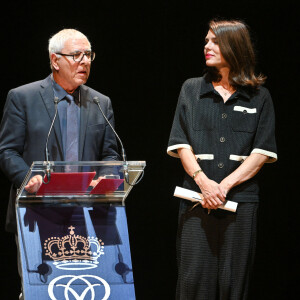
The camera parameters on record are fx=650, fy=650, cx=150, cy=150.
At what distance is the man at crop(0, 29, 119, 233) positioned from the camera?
326cm

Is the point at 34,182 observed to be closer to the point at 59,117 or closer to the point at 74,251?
the point at 74,251

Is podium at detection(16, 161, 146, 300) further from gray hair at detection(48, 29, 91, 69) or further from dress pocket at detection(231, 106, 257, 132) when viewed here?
gray hair at detection(48, 29, 91, 69)

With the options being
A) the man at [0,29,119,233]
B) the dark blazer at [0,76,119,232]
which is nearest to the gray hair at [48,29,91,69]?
the man at [0,29,119,233]

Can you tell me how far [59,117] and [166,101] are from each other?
1.43 m

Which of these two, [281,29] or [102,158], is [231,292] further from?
[281,29]

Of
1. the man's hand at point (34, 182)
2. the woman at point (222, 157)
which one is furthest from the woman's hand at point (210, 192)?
the man's hand at point (34, 182)

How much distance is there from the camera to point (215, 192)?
3.24m

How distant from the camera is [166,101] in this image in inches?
181

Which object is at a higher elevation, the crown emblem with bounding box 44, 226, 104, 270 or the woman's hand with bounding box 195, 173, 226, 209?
the woman's hand with bounding box 195, 173, 226, 209

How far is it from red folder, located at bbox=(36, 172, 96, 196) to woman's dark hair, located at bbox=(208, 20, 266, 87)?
109 centimetres

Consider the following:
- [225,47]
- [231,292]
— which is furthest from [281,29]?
[231,292]

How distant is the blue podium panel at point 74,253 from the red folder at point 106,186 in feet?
0.24

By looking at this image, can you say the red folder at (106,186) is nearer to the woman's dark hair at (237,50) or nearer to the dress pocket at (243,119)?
the dress pocket at (243,119)

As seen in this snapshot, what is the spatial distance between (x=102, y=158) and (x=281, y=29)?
1.83 m
